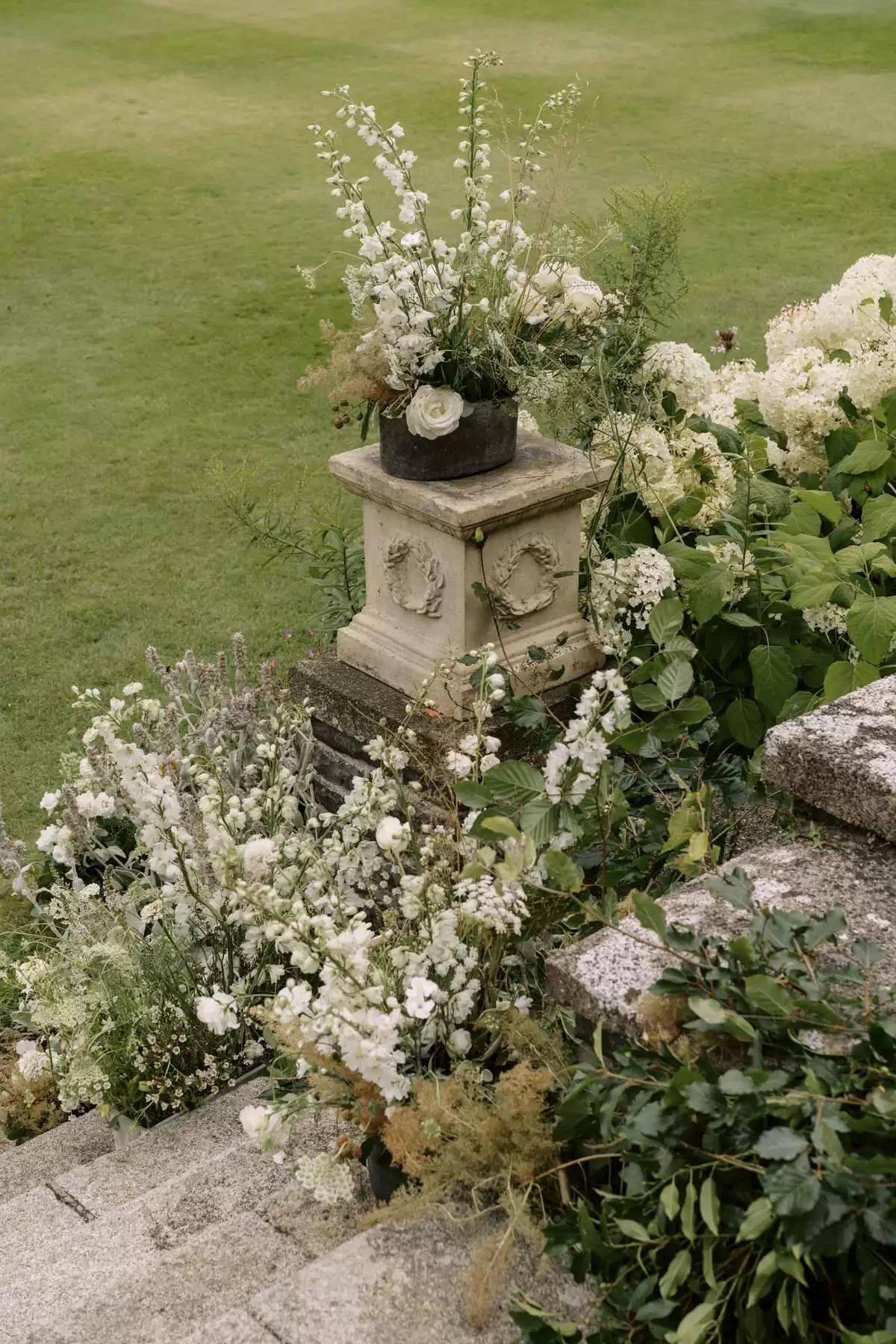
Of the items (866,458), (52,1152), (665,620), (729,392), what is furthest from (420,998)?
(729,392)

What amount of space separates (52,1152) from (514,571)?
5.41 feet

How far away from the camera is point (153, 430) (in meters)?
7.03

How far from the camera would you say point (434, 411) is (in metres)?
3.23

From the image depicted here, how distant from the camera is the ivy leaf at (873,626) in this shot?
3.08 meters

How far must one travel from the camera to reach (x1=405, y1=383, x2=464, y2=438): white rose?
3.23 meters

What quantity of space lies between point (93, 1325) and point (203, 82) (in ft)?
44.1

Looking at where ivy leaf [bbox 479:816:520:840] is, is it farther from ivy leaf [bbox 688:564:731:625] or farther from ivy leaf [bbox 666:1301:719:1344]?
ivy leaf [bbox 688:564:731:625]

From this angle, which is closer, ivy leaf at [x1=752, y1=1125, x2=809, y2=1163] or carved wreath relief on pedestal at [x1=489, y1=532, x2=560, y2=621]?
ivy leaf at [x1=752, y1=1125, x2=809, y2=1163]

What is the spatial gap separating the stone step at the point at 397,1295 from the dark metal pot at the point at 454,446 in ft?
6.24

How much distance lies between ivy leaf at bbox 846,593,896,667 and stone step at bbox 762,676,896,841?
672 millimetres

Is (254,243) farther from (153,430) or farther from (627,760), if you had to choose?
(627,760)

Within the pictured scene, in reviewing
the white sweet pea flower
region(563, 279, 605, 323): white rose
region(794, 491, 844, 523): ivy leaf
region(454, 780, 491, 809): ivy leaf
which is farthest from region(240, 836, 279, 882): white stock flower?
region(794, 491, 844, 523): ivy leaf

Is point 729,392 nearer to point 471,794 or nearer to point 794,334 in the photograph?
point 794,334

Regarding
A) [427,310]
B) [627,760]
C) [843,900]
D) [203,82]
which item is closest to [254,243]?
[203,82]
